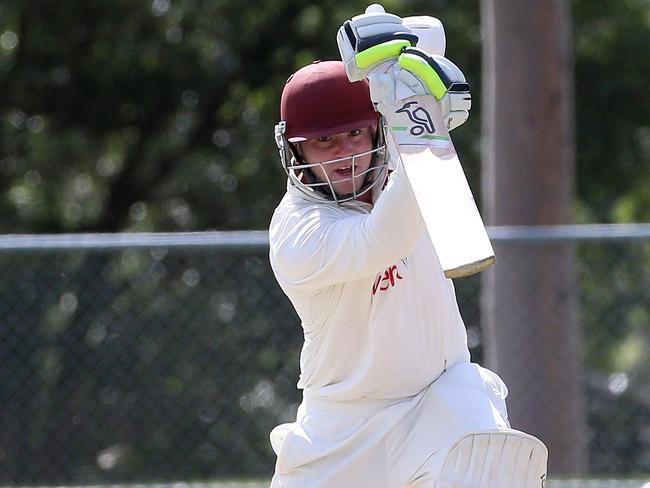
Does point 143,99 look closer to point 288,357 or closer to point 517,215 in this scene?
point 517,215

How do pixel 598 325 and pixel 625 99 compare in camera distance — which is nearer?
pixel 598 325

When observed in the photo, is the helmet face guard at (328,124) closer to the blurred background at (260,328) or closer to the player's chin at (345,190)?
the player's chin at (345,190)

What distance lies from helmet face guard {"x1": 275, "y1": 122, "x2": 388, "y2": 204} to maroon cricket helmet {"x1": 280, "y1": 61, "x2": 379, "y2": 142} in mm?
63

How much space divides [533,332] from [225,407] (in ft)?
4.69

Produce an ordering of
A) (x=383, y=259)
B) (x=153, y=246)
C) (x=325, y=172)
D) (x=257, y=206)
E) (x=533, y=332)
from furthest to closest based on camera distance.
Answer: (x=257, y=206) < (x=533, y=332) < (x=153, y=246) < (x=325, y=172) < (x=383, y=259)

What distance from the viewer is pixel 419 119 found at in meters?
3.10

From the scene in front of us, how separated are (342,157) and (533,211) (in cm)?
365

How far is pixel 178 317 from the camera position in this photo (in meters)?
5.86

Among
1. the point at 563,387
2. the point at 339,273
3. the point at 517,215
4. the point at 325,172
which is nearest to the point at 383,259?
the point at 339,273

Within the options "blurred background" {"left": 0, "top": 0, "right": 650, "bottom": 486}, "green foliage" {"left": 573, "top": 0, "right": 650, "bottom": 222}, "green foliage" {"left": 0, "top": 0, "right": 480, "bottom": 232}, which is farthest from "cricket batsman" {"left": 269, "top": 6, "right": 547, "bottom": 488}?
"green foliage" {"left": 573, "top": 0, "right": 650, "bottom": 222}

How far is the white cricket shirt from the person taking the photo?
11.0 ft

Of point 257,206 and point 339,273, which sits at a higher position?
point 339,273

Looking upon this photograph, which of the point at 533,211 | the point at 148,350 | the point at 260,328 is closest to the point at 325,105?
the point at 260,328

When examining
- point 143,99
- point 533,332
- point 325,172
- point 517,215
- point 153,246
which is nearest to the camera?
point 325,172
